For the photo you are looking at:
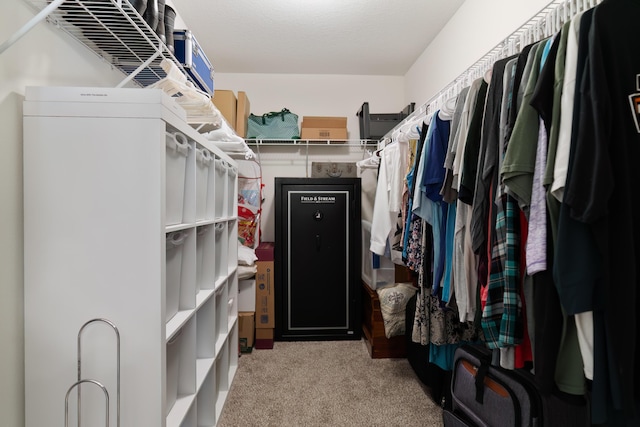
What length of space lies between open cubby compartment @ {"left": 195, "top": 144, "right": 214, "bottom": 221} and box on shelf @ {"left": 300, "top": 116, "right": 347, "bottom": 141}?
63.8 inches

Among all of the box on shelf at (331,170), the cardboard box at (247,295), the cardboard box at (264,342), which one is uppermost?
the box on shelf at (331,170)

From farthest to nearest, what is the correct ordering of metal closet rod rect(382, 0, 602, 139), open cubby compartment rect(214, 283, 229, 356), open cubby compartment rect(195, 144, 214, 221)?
open cubby compartment rect(214, 283, 229, 356)
open cubby compartment rect(195, 144, 214, 221)
metal closet rod rect(382, 0, 602, 139)

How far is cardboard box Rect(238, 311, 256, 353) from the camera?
8.87 feet

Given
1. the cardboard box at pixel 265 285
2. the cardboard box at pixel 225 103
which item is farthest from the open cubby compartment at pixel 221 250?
the cardboard box at pixel 225 103

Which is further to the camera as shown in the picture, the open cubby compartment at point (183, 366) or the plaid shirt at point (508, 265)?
the open cubby compartment at point (183, 366)

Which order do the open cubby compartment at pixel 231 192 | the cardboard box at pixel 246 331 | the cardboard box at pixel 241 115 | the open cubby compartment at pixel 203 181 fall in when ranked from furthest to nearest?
1. the cardboard box at pixel 241 115
2. the cardboard box at pixel 246 331
3. the open cubby compartment at pixel 231 192
4. the open cubby compartment at pixel 203 181

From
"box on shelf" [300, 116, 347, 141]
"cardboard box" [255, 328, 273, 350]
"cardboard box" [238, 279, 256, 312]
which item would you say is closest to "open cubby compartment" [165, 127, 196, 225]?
"cardboard box" [238, 279, 256, 312]

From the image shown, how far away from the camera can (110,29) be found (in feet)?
3.92

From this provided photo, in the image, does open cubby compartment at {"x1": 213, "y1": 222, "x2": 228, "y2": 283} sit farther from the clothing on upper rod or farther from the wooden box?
the clothing on upper rod

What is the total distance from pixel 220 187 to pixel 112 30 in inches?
37.8

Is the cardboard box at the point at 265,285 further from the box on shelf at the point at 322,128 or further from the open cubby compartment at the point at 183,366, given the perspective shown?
the open cubby compartment at the point at 183,366

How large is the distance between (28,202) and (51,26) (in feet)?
2.01

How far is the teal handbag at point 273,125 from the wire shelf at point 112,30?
158 cm

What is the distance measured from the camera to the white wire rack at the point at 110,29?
3.38 feet
